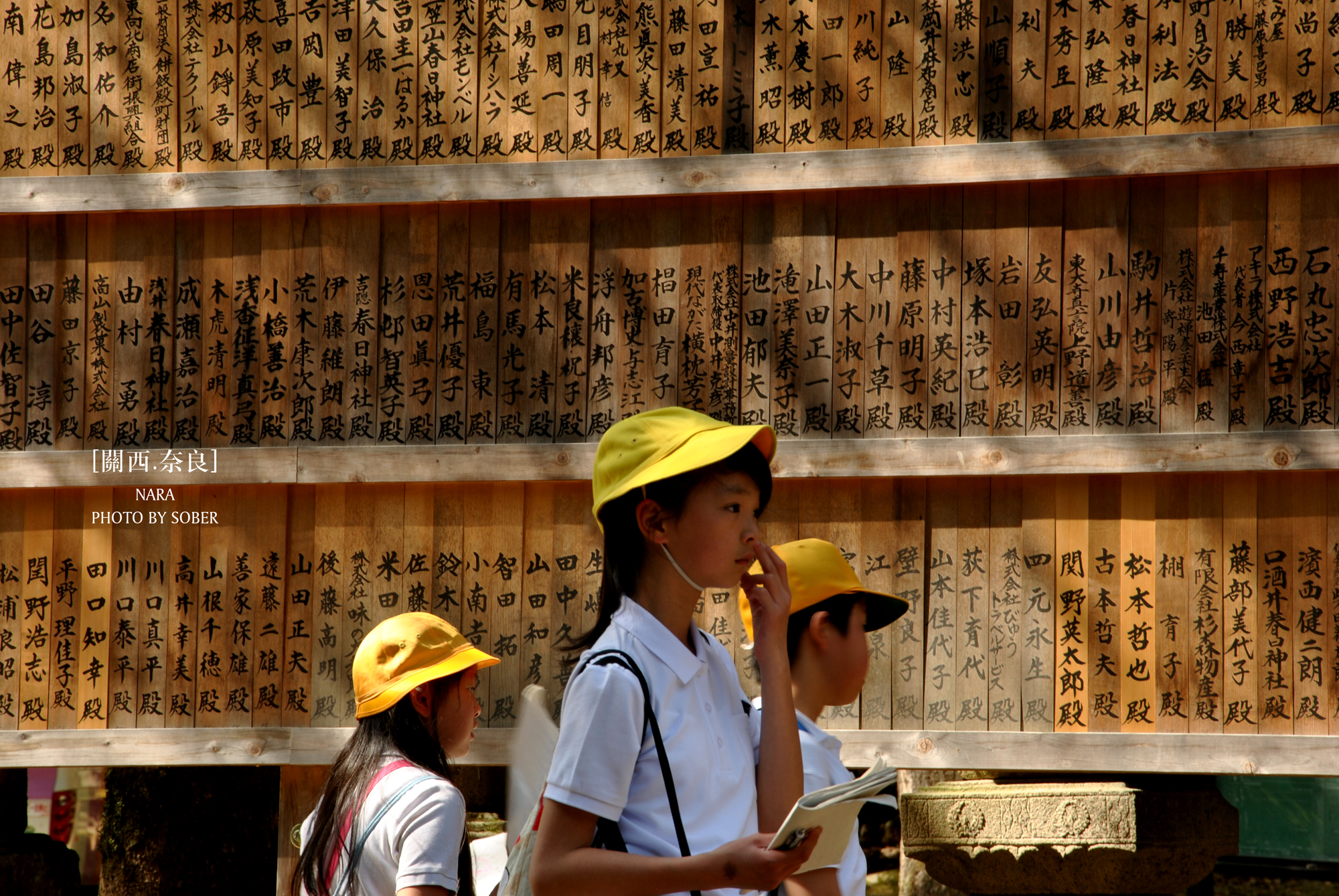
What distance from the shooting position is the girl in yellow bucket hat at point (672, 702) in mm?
1851

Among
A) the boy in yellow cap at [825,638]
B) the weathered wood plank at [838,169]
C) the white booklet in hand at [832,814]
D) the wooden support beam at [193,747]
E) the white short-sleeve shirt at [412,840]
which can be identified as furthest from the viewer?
the wooden support beam at [193,747]

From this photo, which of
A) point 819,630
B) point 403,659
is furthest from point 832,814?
point 403,659

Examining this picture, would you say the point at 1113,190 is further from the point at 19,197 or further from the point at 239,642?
the point at 19,197

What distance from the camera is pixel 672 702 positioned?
201 centimetres

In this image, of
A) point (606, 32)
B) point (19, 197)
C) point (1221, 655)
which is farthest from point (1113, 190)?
point (19, 197)

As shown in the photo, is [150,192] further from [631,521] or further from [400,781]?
[631,521]

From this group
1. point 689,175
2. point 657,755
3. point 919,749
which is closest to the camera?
point 657,755

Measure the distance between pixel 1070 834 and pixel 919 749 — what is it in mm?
612

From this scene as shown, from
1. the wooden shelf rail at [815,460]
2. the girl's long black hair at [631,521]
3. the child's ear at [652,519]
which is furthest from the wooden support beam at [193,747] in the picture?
the child's ear at [652,519]

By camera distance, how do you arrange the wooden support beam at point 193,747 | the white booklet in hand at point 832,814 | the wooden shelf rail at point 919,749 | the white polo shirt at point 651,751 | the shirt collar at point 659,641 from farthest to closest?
1. the wooden support beam at point 193,747
2. the wooden shelf rail at point 919,749
3. the shirt collar at point 659,641
4. the white polo shirt at point 651,751
5. the white booklet in hand at point 832,814

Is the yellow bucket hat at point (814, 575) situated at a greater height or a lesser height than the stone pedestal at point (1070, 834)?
greater

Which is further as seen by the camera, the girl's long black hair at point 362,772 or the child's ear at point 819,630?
the child's ear at point 819,630

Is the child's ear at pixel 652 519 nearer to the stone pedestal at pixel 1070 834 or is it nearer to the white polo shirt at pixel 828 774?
the white polo shirt at pixel 828 774

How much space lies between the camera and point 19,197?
180 inches
